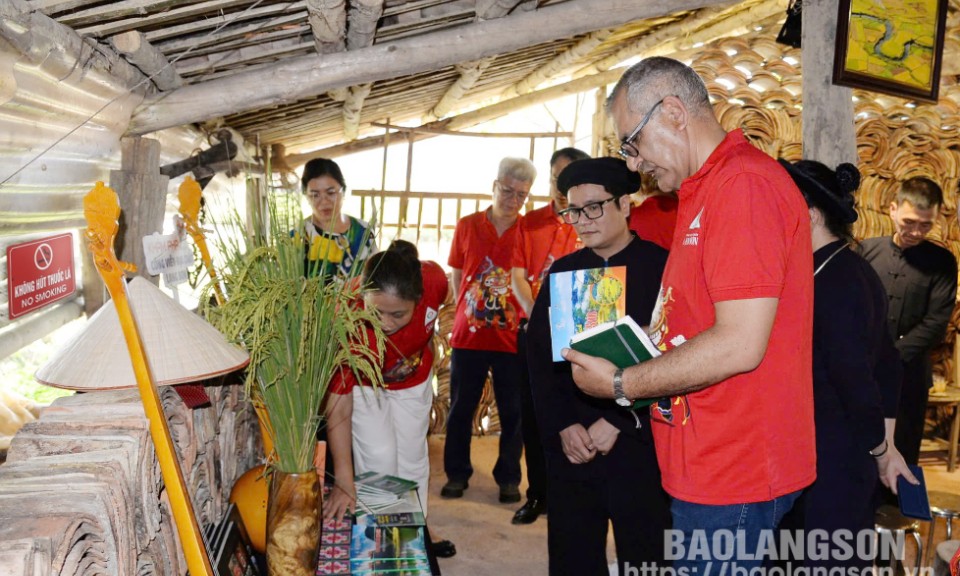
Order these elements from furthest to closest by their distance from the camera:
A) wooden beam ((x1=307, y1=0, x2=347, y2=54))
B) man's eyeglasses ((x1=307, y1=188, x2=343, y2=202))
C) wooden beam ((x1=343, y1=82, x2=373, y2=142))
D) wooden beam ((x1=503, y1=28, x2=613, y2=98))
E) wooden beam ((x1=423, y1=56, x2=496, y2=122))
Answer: wooden beam ((x1=503, y1=28, x2=613, y2=98)) → wooden beam ((x1=423, y1=56, x2=496, y2=122)) → wooden beam ((x1=343, y1=82, x2=373, y2=142)) → man's eyeglasses ((x1=307, y1=188, x2=343, y2=202)) → wooden beam ((x1=307, y1=0, x2=347, y2=54))

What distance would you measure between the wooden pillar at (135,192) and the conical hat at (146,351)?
1.40 m

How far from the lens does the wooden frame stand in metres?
3.20

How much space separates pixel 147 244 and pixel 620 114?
1.47m

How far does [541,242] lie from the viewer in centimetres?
418

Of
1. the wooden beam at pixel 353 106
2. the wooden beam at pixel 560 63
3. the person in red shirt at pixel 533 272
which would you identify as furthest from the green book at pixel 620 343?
the wooden beam at pixel 560 63

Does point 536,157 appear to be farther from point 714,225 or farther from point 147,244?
point 714,225

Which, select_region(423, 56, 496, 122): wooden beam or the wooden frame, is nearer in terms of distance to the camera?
the wooden frame

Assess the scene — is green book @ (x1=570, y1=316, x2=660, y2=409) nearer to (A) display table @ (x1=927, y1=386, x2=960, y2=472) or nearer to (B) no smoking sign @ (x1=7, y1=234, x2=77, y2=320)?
(B) no smoking sign @ (x1=7, y1=234, x2=77, y2=320)

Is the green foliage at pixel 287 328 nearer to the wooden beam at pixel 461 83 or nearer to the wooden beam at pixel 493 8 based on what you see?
the wooden beam at pixel 493 8

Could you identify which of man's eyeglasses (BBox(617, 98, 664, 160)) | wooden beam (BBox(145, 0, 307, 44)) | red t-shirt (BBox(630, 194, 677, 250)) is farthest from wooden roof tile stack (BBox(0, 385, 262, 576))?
red t-shirt (BBox(630, 194, 677, 250))

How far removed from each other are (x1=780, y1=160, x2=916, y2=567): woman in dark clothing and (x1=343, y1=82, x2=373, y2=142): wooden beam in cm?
284

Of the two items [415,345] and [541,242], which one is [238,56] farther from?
[541,242]

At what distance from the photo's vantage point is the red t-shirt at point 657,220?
327 centimetres

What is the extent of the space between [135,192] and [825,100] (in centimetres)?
266
